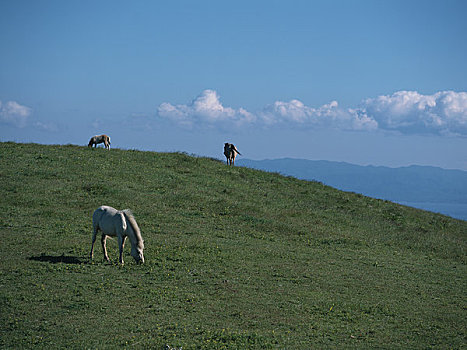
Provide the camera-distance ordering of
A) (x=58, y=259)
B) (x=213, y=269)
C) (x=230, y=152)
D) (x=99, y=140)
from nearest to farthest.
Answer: (x=58, y=259) → (x=213, y=269) → (x=99, y=140) → (x=230, y=152)

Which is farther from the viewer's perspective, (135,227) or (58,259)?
(58,259)

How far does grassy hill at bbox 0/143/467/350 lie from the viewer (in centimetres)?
1232

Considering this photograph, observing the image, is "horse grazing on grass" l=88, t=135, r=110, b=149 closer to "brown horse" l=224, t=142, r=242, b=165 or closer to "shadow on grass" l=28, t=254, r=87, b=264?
"brown horse" l=224, t=142, r=242, b=165

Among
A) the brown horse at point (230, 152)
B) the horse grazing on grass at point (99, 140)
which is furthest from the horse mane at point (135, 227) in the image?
the brown horse at point (230, 152)

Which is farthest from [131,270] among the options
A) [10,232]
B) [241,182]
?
[241,182]

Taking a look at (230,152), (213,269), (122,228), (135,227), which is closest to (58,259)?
(122,228)

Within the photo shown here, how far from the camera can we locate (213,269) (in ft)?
58.0

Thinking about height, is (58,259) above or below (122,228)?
below

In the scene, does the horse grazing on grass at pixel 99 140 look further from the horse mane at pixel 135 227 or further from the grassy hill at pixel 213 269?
the horse mane at pixel 135 227

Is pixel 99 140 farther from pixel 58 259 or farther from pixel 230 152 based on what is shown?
pixel 58 259

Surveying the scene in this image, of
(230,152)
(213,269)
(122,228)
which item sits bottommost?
(213,269)

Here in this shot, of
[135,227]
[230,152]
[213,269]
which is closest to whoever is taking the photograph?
[135,227]

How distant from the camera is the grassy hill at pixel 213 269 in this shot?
40.4 feet

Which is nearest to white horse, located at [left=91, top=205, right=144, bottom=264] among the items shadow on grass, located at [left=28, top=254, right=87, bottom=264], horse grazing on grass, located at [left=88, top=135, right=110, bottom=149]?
shadow on grass, located at [left=28, top=254, right=87, bottom=264]
